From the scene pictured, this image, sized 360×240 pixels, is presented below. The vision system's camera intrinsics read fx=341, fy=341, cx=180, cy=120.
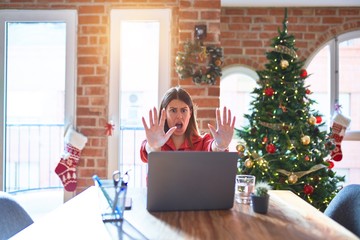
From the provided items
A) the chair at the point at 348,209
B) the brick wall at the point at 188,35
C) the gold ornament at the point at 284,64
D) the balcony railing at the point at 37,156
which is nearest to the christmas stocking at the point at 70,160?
the brick wall at the point at 188,35

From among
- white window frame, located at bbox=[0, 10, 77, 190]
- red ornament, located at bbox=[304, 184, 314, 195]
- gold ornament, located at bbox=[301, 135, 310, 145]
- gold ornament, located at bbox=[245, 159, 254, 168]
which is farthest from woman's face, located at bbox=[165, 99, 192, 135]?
white window frame, located at bbox=[0, 10, 77, 190]

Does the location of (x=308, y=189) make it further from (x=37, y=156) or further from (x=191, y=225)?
(x=37, y=156)

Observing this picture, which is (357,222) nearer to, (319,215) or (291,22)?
(319,215)

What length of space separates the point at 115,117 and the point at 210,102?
3.07 ft

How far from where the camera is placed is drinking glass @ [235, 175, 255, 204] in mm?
1455

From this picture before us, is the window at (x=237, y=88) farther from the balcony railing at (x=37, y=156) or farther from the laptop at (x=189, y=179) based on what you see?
the laptop at (x=189, y=179)

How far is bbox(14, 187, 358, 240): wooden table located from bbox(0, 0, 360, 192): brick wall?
167cm

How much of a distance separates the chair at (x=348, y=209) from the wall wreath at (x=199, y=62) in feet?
4.91

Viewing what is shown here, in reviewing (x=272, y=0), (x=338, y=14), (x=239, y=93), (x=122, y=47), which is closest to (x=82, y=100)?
(x=122, y=47)

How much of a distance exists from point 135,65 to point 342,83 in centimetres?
228

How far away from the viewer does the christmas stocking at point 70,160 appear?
3.13 meters

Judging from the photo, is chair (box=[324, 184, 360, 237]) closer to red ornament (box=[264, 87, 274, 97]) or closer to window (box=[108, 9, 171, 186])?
red ornament (box=[264, 87, 274, 97])

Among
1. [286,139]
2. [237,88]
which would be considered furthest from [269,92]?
[237,88]

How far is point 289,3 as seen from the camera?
140 inches
